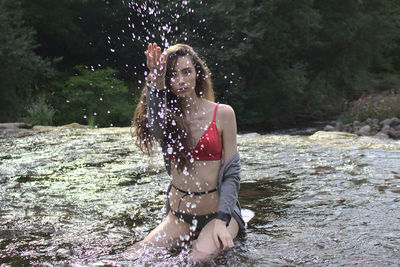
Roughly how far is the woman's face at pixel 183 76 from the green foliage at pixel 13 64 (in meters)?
14.1

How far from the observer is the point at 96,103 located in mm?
17391

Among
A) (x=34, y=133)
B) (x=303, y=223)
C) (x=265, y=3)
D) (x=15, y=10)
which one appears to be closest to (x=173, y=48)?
(x=303, y=223)

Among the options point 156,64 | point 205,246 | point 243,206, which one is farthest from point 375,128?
point 156,64

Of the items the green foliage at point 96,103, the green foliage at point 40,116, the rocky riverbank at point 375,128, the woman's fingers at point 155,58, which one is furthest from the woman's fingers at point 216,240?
the green foliage at point 96,103

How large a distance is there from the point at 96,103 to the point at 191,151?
14759 millimetres

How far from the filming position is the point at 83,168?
21.7 ft

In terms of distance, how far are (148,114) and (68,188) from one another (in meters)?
2.66

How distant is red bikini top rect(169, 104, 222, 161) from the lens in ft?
10.5

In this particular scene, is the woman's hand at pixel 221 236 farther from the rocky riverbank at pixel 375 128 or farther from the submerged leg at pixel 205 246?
the rocky riverbank at pixel 375 128

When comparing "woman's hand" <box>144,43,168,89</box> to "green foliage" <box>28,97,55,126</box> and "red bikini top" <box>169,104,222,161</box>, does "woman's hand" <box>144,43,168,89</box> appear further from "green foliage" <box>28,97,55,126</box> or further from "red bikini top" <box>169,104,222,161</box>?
"green foliage" <box>28,97,55,126</box>

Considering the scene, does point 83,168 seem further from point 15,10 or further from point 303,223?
point 15,10

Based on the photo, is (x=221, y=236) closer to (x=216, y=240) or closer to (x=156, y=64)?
(x=216, y=240)

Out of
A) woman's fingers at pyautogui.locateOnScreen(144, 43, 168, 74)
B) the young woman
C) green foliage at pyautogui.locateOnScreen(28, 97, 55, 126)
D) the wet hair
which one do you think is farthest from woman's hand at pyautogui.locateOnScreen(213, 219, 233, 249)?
green foliage at pyautogui.locateOnScreen(28, 97, 55, 126)

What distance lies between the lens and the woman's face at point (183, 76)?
3.22 m
